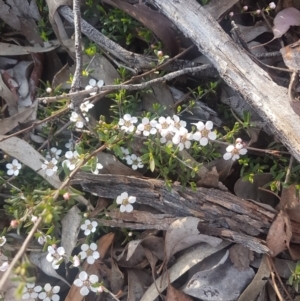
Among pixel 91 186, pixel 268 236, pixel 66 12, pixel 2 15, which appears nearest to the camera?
pixel 268 236

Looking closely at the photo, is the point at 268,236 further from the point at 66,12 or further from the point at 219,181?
the point at 66,12

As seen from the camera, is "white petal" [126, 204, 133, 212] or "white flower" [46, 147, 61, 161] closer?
"white petal" [126, 204, 133, 212]

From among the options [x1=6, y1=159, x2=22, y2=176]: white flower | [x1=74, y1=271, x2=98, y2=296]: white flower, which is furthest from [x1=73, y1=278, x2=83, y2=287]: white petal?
[x1=6, y1=159, x2=22, y2=176]: white flower

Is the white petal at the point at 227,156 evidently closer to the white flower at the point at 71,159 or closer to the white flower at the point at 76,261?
the white flower at the point at 71,159

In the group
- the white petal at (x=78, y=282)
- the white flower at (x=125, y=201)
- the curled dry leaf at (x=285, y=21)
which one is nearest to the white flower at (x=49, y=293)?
the white petal at (x=78, y=282)

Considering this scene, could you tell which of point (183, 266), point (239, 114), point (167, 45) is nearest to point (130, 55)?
point (167, 45)

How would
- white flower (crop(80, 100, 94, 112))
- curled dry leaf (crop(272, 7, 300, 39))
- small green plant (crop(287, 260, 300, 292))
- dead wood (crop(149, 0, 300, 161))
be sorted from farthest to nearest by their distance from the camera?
curled dry leaf (crop(272, 7, 300, 39))
white flower (crop(80, 100, 94, 112))
small green plant (crop(287, 260, 300, 292))
dead wood (crop(149, 0, 300, 161))

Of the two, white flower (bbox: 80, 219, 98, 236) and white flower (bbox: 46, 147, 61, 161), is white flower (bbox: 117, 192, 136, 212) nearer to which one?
white flower (bbox: 80, 219, 98, 236)
